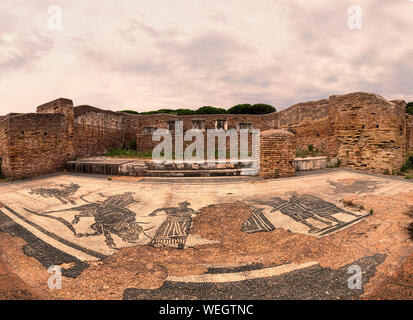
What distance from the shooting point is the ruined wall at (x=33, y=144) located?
7.15 m

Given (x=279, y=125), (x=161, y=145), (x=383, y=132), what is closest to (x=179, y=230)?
(x=383, y=132)

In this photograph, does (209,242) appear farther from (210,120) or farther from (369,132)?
(210,120)

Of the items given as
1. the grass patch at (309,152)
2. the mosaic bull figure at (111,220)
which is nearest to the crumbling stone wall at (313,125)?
the grass patch at (309,152)

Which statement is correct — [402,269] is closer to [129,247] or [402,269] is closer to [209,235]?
[209,235]

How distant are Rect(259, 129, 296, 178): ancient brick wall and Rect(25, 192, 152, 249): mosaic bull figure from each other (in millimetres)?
4704

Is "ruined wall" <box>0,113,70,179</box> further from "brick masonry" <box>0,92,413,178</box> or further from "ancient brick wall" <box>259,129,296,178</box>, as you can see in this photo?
"ancient brick wall" <box>259,129,296,178</box>

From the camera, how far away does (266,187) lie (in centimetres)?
588

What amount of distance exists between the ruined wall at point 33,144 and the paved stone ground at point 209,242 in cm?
268

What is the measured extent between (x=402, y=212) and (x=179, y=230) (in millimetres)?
4382

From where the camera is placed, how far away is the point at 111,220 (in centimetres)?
377

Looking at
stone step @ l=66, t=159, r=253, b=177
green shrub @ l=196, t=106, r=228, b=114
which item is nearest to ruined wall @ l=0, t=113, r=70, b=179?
stone step @ l=66, t=159, r=253, b=177

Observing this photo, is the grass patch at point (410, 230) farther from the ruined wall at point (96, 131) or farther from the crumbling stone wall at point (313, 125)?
the ruined wall at point (96, 131)

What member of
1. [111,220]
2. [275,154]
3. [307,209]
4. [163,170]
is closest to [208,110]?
[163,170]

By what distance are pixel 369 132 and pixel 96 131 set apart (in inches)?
556
